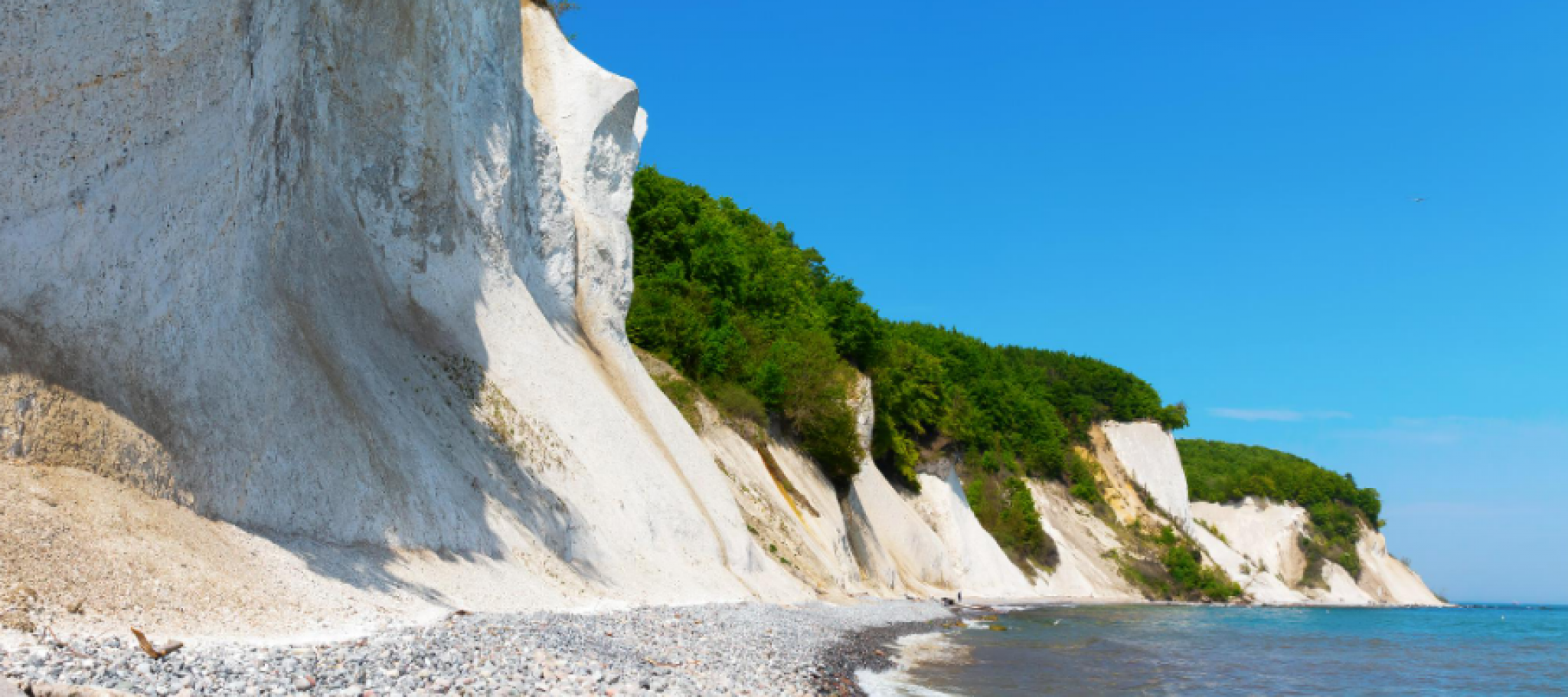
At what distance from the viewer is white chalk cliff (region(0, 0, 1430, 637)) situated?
376 inches

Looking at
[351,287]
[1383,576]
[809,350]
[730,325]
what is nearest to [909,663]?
[351,287]

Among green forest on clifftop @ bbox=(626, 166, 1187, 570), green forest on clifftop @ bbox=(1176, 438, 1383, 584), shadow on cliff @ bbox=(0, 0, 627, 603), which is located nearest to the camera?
shadow on cliff @ bbox=(0, 0, 627, 603)

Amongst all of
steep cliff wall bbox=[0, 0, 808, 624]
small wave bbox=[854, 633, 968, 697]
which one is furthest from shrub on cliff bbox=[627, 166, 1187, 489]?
small wave bbox=[854, 633, 968, 697]

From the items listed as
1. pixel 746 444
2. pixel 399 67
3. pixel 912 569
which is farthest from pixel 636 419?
pixel 912 569

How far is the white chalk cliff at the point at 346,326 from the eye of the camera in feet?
31.4

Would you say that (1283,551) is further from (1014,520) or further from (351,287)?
(351,287)

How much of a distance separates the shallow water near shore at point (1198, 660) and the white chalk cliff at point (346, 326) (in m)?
5.26

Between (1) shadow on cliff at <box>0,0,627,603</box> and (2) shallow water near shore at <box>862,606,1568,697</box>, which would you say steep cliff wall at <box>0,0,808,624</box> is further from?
(2) shallow water near shore at <box>862,606,1568,697</box>

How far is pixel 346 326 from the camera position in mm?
16422

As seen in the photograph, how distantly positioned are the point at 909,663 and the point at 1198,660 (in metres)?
9.26

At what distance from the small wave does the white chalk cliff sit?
3.75 metres

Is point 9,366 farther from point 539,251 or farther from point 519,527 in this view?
point 539,251

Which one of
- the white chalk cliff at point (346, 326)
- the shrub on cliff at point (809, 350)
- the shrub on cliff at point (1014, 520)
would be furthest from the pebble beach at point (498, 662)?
the shrub on cliff at point (1014, 520)

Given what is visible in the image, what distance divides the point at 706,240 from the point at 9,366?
29263 millimetres
